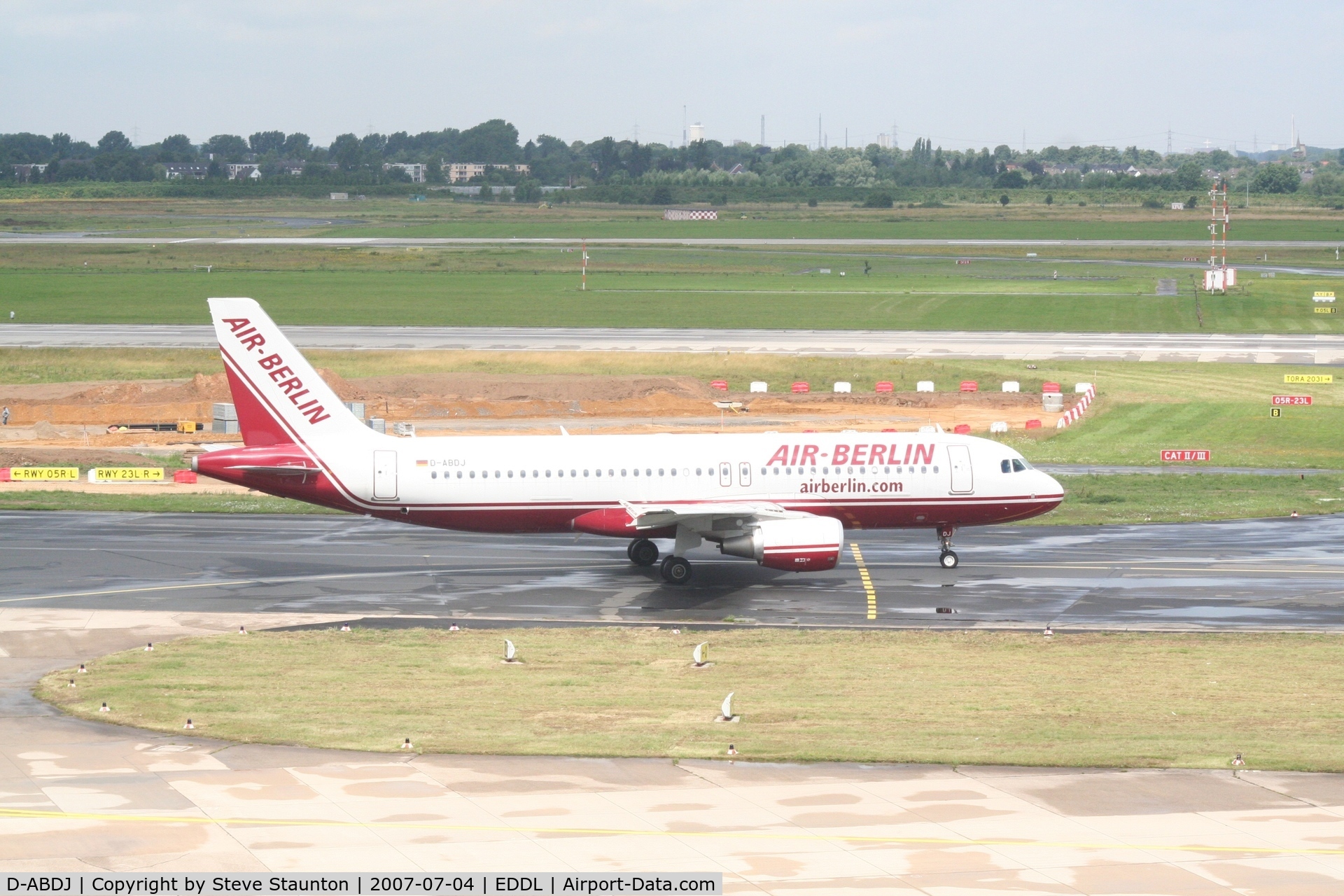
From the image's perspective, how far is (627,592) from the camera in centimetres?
4338

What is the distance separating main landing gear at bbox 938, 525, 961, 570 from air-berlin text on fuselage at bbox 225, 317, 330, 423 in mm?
19805

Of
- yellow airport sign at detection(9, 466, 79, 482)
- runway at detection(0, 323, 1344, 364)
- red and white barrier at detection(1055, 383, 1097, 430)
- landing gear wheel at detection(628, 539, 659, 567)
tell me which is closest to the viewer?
landing gear wheel at detection(628, 539, 659, 567)

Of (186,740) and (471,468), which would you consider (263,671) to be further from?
(471,468)

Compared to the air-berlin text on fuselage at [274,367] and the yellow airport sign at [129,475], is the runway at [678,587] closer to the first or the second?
the air-berlin text on fuselage at [274,367]

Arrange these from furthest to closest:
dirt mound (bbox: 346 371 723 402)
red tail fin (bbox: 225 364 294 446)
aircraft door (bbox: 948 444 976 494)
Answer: dirt mound (bbox: 346 371 723 402), aircraft door (bbox: 948 444 976 494), red tail fin (bbox: 225 364 294 446)

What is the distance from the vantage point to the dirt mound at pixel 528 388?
3204 inches

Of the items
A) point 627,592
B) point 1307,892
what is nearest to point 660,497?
point 627,592

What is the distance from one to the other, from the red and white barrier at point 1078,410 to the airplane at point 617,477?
29677mm

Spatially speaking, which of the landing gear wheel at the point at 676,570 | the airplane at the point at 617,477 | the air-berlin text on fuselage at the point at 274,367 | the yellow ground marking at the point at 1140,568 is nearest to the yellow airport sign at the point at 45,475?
the airplane at the point at 617,477

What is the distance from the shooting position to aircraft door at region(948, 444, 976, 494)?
46219 mm

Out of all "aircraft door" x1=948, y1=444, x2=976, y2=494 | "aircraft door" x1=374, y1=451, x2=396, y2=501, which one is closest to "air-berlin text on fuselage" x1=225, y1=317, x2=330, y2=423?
"aircraft door" x1=374, y1=451, x2=396, y2=501

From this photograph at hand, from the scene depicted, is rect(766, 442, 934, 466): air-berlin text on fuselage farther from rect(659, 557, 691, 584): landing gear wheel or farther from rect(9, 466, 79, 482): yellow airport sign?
rect(9, 466, 79, 482): yellow airport sign

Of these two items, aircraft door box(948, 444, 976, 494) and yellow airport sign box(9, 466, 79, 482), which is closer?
aircraft door box(948, 444, 976, 494)

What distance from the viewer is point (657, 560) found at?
1868 inches
